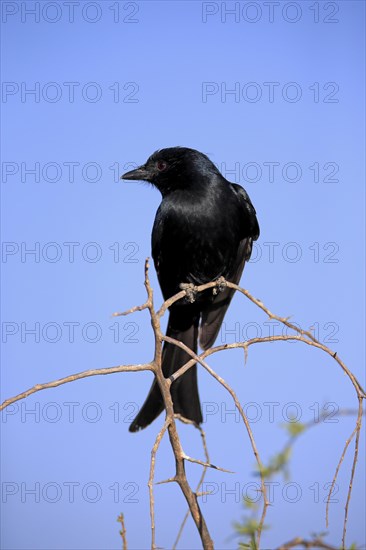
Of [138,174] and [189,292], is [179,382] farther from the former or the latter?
[138,174]

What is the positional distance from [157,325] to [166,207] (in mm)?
2581

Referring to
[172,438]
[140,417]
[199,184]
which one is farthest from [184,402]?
[172,438]

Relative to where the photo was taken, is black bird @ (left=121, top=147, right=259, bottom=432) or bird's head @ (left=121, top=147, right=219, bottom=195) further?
bird's head @ (left=121, top=147, right=219, bottom=195)

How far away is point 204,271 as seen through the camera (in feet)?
15.4

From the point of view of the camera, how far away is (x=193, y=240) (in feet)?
14.9

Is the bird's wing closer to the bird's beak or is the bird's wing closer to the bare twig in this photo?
the bird's beak

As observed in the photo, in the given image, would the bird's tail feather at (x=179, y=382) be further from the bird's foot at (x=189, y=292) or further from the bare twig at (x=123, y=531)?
the bare twig at (x=123, y=531)

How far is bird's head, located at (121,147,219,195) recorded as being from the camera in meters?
4.90

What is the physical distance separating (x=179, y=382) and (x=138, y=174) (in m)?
1.57

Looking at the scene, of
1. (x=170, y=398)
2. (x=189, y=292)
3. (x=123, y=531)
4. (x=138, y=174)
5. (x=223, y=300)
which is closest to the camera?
(x=123, y=531)

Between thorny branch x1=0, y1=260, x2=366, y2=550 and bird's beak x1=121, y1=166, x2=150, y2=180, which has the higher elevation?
bird's beak x1=121, y1=166, x2=150, y2=180

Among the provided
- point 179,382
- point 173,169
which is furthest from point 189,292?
point 173,169

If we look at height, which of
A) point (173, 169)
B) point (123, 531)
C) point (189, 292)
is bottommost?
point (123, 531)

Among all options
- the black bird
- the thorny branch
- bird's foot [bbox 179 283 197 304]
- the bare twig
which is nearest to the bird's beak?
the black bird
